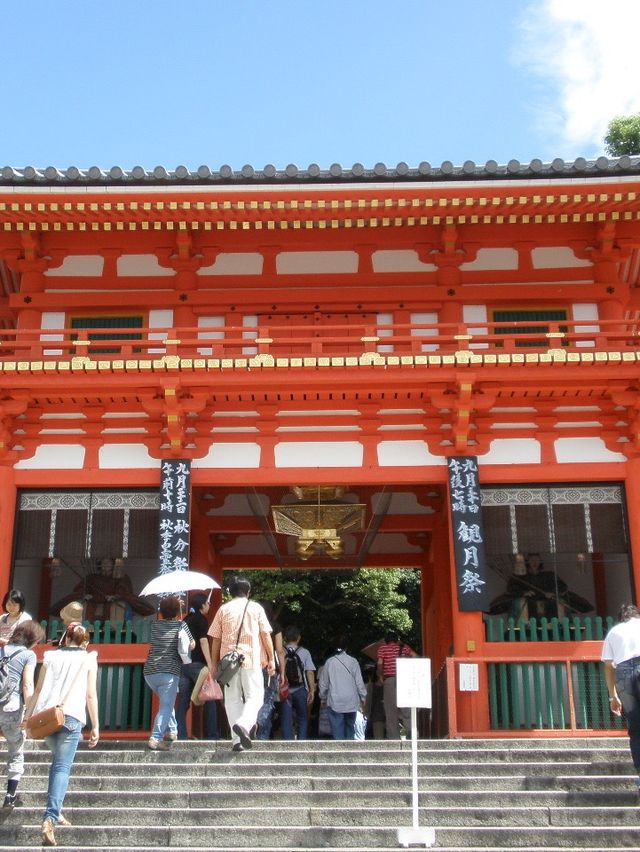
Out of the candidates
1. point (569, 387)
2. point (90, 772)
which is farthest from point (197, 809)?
point (569, 387)

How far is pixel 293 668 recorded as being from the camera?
11.4 meters

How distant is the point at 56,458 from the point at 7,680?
494 cm

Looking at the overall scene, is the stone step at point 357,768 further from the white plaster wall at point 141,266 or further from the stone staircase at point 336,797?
the white plaster wall at point 141,266

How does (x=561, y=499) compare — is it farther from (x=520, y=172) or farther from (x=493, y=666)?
(x=520, y=172)

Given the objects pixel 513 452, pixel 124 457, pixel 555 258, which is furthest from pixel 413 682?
pixel 555 258

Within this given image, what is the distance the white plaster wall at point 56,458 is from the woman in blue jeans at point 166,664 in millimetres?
A: 3810

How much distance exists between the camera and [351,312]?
13.7m

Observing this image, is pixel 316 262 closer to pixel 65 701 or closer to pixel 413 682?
pixel 413 682

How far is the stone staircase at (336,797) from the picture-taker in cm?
744

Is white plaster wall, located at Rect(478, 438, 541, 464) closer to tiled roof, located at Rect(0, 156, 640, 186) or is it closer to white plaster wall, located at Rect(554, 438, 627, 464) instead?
white plaster wall, located at Rect(554, 438, 627, 464)

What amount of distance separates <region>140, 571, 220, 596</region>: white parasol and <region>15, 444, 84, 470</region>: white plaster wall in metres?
2.85

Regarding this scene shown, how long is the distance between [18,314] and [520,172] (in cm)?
717

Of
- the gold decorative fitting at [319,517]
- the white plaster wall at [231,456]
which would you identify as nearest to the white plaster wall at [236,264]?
the white plaster wall at [231,456]

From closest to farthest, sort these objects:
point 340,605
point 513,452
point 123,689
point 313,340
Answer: point 123,689 < point 313,340 < point 513,452 < point 340,605
